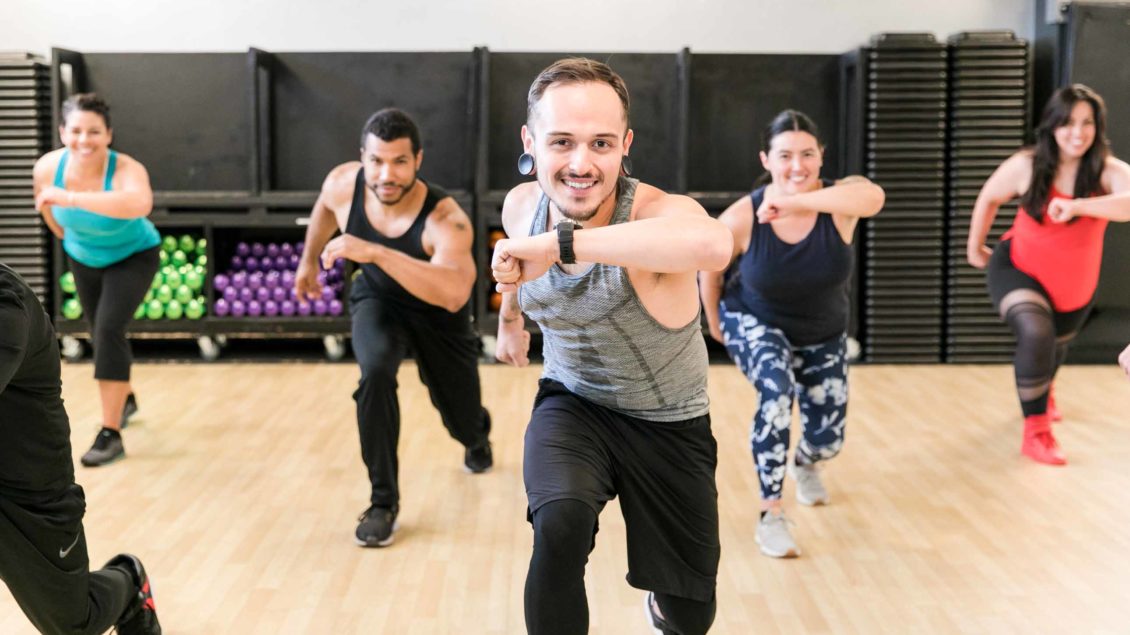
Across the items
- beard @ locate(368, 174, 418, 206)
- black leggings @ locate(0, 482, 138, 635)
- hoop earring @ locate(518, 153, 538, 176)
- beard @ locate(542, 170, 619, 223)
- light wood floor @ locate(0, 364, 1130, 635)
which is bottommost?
light wood floor @ locate(0, 364, 1130, 635)

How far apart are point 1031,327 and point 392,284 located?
251cm

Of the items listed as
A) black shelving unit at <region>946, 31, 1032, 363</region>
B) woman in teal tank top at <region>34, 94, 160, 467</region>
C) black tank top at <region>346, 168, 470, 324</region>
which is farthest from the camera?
black shelving unit at <region>946, 31, 1032, 363</region>

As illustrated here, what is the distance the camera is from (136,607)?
2.93 m

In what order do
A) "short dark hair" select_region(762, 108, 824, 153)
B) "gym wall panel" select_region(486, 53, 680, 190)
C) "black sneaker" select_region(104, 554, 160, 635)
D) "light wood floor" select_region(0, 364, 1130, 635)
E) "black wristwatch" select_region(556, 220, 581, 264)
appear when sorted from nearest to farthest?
"black wristwatch" select_region(556, 220, 581, 264) < "black sneaker" select_region(104, 554, 160, 635) < "light wood floor" select_region(0, 364, 1130, 635) < "short dark hair" select_region(762, 108, 824, 153) < "gym wall panel" select_region(486, 53, 680, 190)

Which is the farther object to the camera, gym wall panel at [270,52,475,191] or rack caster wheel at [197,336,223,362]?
gym wall panel at [270,52,475,191]

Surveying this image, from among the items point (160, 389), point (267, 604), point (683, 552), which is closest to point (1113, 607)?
point (683, 552)

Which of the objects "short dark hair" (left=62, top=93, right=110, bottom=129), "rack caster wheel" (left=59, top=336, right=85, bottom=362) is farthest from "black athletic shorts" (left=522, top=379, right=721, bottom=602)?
"rack caster wheel" (left=59, top=336, right=85, bottom=362)

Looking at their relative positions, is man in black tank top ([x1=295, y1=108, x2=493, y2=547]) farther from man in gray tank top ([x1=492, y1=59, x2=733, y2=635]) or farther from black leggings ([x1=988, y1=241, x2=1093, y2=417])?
black leggings ([x1=988, y1=241, x2=1093, y2=417])

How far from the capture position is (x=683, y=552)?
2.61 metres

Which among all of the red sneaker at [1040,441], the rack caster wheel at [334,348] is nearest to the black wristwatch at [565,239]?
the red sneaker at [1040,441]

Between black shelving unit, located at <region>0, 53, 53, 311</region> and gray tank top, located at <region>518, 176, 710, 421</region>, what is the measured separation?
5108 millimetres

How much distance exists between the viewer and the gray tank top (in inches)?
96.7

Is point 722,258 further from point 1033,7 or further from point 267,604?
point 1033,7

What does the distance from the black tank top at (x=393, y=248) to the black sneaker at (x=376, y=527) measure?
681mm
